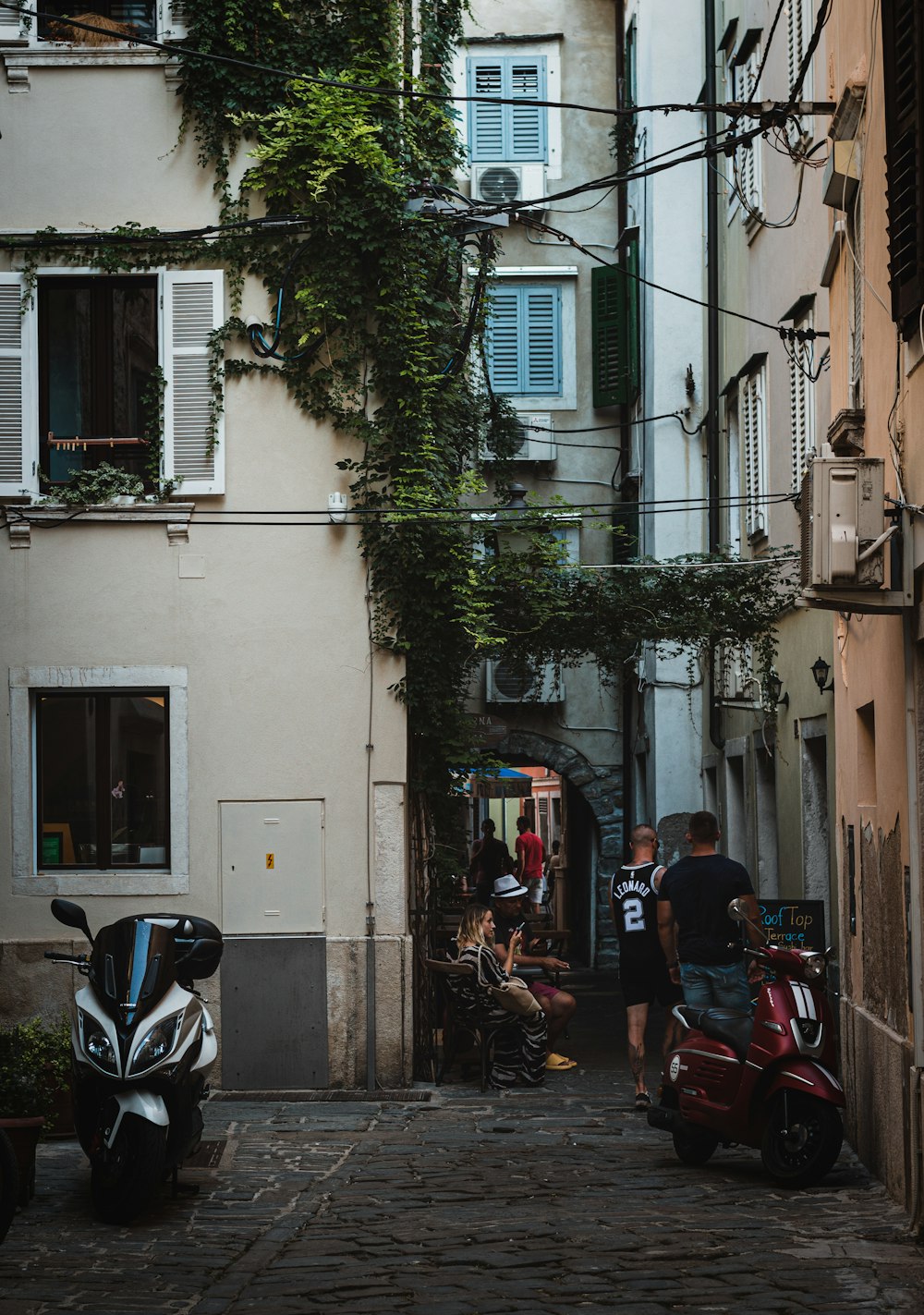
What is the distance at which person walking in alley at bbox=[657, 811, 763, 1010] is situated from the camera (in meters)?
10.9

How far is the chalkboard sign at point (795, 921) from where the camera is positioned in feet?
43.7

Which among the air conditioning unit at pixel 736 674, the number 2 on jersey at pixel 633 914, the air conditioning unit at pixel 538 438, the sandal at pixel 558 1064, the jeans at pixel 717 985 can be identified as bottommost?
the sandal at pixel 558 1064

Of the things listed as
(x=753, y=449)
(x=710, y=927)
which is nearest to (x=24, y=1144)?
(x=710, y=927)

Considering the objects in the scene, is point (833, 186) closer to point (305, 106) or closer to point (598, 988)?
point (305, 106)

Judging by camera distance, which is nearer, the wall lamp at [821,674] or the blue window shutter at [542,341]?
the wall lamp at [821,674]

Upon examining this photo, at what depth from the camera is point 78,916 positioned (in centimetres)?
941

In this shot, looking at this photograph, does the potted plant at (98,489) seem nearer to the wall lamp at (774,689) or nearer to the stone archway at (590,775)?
the wall lamp at (774,689)

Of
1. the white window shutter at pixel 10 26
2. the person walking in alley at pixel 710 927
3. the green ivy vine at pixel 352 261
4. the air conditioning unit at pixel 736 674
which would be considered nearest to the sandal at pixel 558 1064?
the green ivy vine at pixel 352 261

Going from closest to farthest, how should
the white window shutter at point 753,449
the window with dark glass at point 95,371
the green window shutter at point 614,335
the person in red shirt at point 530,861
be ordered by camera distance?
the window with dark glass at point 95,371, the white window shutter at point 753,449, the green window shutter at point 614,335, the person in red shirt at point 530,861

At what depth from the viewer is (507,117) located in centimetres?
2744

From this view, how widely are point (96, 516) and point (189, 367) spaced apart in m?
1.35

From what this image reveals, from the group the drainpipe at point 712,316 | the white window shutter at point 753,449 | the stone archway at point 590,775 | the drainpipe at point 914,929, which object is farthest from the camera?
the stone archway at point 590,775

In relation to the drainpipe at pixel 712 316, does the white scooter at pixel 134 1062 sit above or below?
below

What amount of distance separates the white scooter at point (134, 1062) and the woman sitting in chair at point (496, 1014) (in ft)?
12.8
